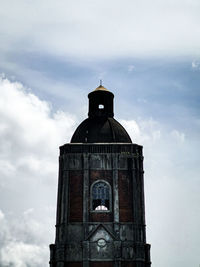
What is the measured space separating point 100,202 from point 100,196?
531 mm

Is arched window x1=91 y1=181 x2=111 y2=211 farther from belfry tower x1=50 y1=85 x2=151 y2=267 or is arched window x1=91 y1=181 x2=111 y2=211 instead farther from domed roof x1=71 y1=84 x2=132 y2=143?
domed roof x1=71 y1=84 x2=132 y2=143

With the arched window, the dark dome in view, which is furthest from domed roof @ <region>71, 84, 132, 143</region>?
the arched window

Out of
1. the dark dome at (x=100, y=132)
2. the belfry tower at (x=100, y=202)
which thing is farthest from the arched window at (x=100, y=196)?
the dark dome at (x=100, y=132)

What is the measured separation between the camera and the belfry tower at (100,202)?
3462 cm

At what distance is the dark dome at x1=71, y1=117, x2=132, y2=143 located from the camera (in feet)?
130

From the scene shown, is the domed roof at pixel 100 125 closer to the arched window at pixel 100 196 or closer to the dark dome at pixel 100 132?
the dark dome at pixel 100 132

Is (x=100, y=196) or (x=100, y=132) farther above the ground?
(x=100, y=132)

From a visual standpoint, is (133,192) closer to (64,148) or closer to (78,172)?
(78,172)

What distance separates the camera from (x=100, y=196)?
36.9 m

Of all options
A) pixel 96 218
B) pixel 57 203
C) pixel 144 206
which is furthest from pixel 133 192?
pixel 57 203

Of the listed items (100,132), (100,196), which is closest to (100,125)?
(100,132)

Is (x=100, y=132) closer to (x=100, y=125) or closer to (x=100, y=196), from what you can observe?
(x=100, y=125)

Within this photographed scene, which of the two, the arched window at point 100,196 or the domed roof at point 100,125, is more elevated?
the domed roof at point 100,125

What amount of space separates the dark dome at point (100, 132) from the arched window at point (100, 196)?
178 inches
